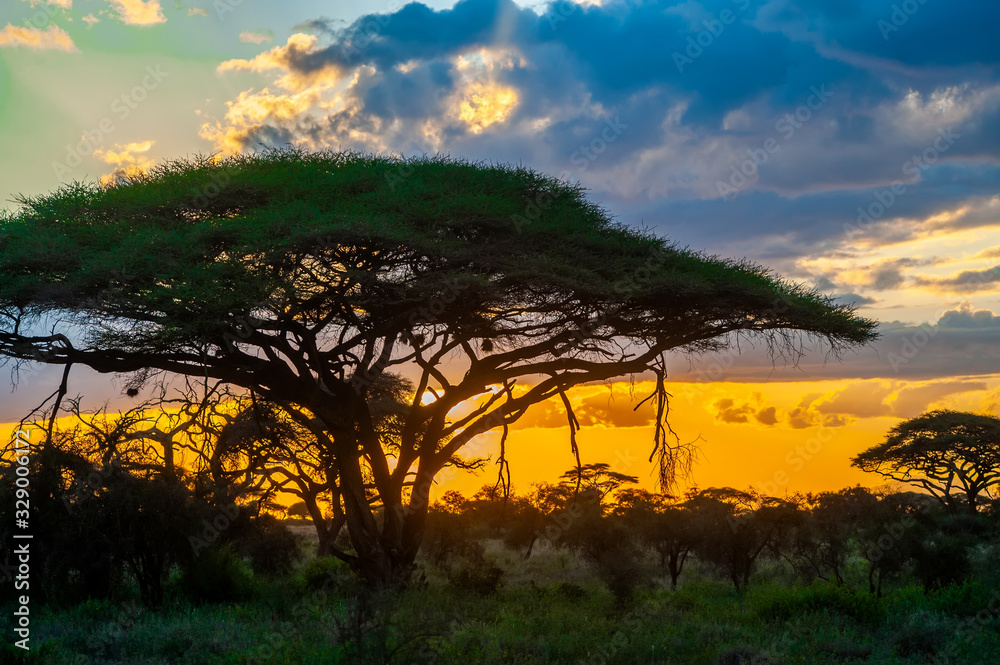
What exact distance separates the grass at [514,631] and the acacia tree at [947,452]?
16.9 m

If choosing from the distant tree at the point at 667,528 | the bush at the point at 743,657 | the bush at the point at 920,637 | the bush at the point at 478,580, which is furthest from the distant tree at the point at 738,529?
the bush at the point at 743,657

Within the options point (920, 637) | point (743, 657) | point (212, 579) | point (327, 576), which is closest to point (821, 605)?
point (920, 637)

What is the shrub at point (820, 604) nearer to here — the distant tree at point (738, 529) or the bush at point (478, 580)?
the bush at point (478, 580)

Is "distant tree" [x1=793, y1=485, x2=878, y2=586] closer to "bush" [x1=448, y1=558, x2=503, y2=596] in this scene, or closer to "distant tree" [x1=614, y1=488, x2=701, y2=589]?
"distant tree" [x1=614, y1=488, x2=701, y2=589]

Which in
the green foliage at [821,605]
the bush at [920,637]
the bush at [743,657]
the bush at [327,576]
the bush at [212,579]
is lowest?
the bush at [920,637]

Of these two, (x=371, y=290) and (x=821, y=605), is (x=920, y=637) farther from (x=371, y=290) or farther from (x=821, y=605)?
(x=371, y=290)

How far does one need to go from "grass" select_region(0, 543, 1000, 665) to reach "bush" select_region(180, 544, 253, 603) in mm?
365

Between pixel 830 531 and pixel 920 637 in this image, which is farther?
pixel 830 531

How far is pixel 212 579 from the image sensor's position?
598 inches

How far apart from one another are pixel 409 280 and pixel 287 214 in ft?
7.26

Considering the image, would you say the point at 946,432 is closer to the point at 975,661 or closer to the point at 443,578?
the point at 443,578

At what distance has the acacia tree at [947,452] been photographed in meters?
30.2

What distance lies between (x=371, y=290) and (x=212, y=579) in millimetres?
6972

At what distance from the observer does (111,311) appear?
1247cm
